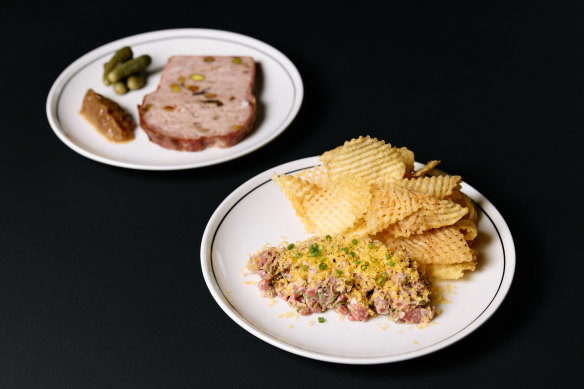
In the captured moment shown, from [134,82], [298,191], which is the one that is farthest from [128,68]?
[298,191]

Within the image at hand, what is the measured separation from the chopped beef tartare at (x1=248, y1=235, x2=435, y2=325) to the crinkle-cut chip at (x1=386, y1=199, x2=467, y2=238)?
0.14 metres

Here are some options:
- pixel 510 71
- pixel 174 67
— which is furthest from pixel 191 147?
pixel 510 71

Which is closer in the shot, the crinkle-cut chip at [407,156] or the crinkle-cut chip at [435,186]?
the crinkle-cut chip at [435,186]

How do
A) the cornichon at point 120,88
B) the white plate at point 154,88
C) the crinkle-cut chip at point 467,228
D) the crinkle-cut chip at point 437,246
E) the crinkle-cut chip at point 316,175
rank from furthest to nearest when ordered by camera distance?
the cornichon at point 120,88 < the white plate at point 154,88 < the crinkle-cut chip at point 316,175 < the crinkle-cut chip at point 467,228 < the crinkle-cut chip at point 437,246

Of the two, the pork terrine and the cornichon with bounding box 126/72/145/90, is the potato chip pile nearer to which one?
the pork terrine

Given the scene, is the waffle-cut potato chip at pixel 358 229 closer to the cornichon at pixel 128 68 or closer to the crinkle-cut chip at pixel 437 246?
the crinkle-cut chip at pixel 437 246

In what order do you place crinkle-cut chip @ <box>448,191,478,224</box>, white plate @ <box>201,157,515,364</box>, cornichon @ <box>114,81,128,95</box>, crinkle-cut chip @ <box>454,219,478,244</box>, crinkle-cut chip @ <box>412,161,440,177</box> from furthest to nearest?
→ cornichon @ <box>114,81,128,95</box>
crinkle-cut chip @ <box>412,161,440,177</box>
crinkle-cut chip @ <box>448,191,478,224</box>
crinkle-cut chip @ <box>454,219,478,244</box>
white plate @ <box>201,157,515,364</box>

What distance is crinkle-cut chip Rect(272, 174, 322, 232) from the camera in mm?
3645

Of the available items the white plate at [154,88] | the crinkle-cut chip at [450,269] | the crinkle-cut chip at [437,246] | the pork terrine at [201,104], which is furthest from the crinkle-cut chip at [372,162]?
the pork terrine at [201,104]

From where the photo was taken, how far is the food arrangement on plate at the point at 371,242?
10.4 feet

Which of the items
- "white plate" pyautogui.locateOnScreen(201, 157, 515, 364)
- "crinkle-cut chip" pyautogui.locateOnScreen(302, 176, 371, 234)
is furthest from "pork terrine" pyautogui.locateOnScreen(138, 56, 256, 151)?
"crinkle-cut chip" pyautogui.locateOnScreen(302, 176, 371, 234)

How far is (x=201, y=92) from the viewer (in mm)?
4863

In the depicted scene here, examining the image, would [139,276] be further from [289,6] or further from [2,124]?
[289,6]

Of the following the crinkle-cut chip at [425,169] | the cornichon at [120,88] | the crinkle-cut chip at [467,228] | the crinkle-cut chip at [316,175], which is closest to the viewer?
the crinkle-cut chip at [467,228]
